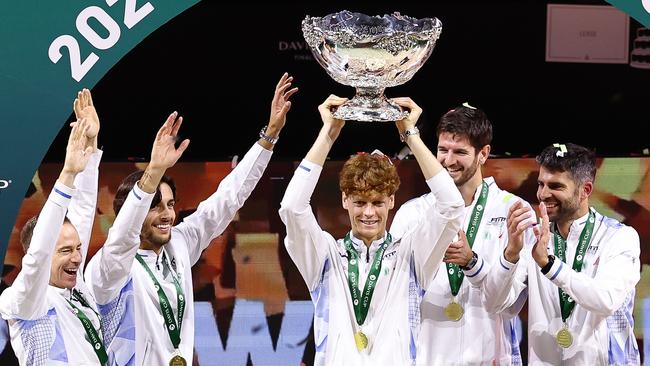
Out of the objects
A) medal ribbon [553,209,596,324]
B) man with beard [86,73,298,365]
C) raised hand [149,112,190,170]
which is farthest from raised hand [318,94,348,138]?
medal ribbon [553,209,596,324]

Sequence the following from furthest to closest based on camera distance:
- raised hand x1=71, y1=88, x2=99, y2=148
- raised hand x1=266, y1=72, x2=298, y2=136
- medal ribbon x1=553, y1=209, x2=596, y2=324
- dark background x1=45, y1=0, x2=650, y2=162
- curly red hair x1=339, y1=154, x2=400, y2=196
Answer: dark background x1=45, y1=0, x2=650, y2=162, medal ribbon x1=553, y1=209, x2=596, y2=324, raised hand x1=266, y1=72, x2=298, y2=136, raised hand x1=71, y1=88, x2=99, y2=148, curly red hair x1=339, y1=154, x2=400, y2=196

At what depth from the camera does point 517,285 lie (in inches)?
231

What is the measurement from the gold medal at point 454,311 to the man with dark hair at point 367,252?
0.52 metres

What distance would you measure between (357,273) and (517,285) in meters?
0.88

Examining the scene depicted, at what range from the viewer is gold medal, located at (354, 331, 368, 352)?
17.0 ft

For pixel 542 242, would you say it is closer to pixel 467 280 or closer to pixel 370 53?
pixel 467 280

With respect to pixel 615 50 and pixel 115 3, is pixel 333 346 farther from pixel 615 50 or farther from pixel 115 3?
pixel 615 50

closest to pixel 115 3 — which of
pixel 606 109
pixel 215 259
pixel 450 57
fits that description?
pixel 215 259

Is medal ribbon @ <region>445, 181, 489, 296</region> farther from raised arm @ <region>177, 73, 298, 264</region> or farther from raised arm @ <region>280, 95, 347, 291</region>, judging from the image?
raised arm @ <region>177, 73, 298, 264</region>

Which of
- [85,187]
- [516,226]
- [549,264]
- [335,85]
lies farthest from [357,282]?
[335,85]

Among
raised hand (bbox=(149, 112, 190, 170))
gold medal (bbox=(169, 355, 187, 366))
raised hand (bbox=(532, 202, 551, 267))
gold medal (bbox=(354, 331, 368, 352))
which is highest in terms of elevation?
raised hand (bbox=(149, 112, 190, 170))

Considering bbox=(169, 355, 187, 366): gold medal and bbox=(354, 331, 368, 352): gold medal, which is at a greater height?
bbox=(354, 331, 368, 352): gold medal

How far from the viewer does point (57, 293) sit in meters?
5.03

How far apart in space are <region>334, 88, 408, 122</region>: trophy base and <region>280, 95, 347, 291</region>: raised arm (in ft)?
0.33
